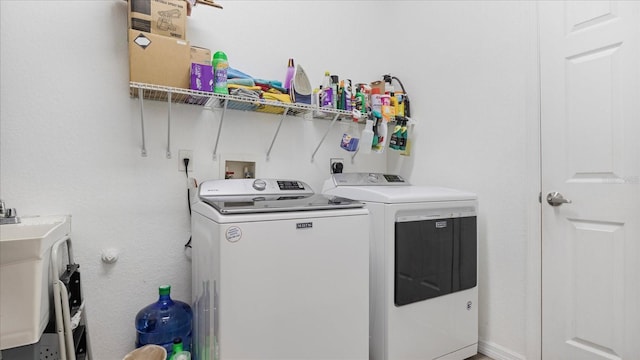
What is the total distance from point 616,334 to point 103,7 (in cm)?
290

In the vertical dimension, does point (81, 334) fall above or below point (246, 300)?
below

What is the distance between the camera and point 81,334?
4.62ft

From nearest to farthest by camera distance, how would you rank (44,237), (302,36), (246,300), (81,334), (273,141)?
1. (44,237)
2. (246,300)
3. (81,334)
4. (273,141)
5. (302,36)

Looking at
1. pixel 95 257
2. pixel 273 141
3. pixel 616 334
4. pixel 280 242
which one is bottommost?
pixel 616 334

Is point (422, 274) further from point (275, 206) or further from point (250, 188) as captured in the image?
point (250, 188)

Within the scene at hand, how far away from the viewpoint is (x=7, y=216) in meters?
1.33

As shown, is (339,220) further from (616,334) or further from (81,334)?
(616,334)

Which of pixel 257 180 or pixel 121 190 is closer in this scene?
pixel 121 190

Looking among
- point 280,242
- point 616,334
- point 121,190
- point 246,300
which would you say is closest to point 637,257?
point 616,334

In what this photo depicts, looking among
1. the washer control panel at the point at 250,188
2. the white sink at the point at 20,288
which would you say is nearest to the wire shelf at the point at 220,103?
the washer control panel at the point at 250,188

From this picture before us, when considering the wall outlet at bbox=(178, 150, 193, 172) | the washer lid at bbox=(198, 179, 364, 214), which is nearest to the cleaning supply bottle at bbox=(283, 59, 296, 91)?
the washer lid at bbox=(198, 179, 364, 214)

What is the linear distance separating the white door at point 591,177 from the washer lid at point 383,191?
48 cm

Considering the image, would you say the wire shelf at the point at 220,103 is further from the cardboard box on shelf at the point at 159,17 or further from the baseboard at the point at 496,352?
the baseboard at the point at 496,352

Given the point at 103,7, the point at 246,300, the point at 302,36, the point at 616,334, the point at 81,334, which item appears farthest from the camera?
the point at 302,36
